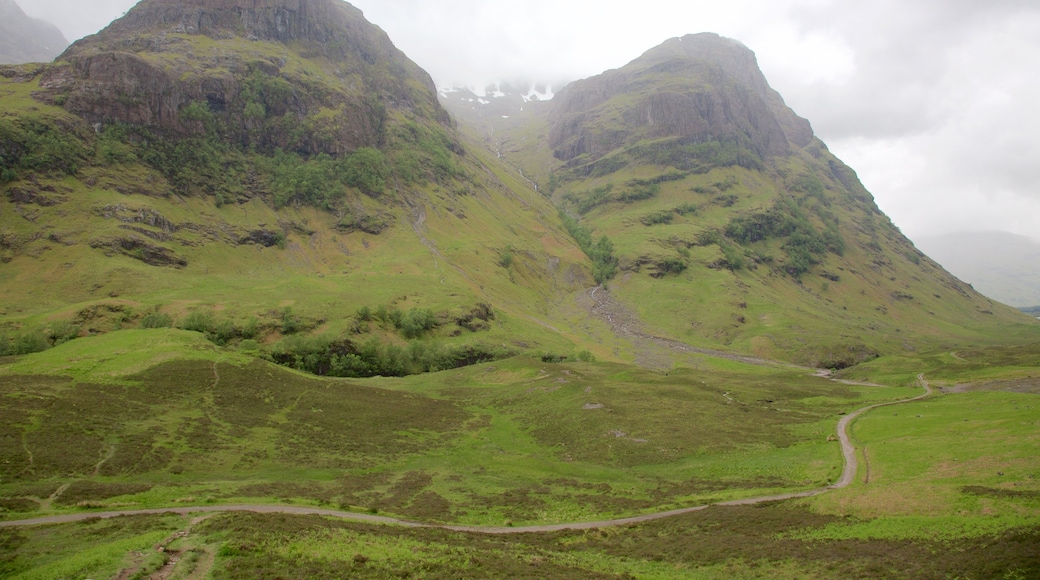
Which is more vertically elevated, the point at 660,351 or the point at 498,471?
the point at 660,351

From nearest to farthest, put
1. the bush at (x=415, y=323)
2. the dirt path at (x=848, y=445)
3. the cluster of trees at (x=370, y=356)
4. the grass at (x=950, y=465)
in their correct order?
the grass at (x=950, y=465) < the dirt path at (x=848, y=445) < the cluster of trees at (x=370, y=356) < the bush at (x=415, y=323)

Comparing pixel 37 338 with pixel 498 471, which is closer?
pixel 498 471

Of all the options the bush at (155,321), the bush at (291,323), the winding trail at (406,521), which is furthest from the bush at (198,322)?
the winding trail at (406,521)

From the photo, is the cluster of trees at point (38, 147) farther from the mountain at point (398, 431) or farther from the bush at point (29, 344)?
the bush at point (29, 344)

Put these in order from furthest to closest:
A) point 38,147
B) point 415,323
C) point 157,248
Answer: point 38,147 → point 157,248 → point 415,323

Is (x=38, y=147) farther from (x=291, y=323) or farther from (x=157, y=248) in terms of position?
(x=291, y=323)

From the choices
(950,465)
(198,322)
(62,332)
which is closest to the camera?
(950,465)

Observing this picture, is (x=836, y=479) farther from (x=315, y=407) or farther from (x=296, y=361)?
(x=296, y=361)

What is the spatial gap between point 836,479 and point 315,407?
6504 centimetres

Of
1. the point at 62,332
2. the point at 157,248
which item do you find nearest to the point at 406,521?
the point at 62,332

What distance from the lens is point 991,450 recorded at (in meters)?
45.7

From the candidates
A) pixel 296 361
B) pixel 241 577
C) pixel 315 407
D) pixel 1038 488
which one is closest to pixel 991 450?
pixel 1038 488

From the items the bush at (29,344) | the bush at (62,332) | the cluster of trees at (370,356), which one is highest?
the bush at (62,332)

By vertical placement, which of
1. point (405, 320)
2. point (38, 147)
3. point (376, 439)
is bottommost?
point (376, 439)
